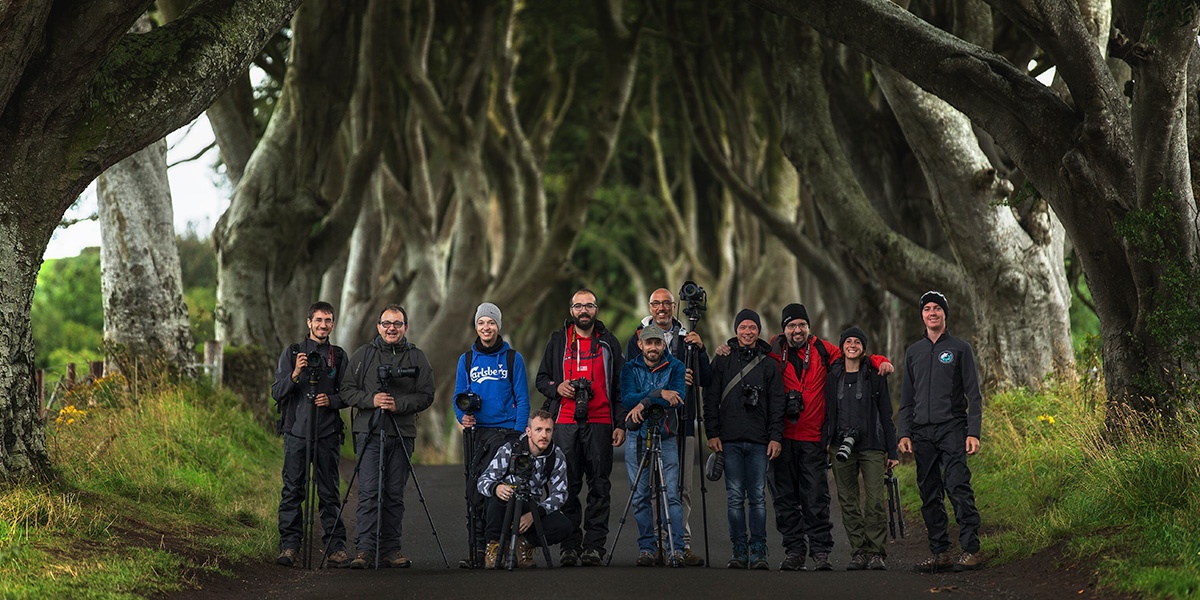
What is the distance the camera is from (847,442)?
10.7 m

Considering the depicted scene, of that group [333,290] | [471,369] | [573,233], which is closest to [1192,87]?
[471,369]

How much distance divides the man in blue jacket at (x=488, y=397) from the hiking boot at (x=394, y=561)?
0.44 metres

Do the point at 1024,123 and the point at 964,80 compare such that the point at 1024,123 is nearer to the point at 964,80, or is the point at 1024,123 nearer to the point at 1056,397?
the point at 964,80

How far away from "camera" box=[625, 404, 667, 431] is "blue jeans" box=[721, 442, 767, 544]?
25.3 inches

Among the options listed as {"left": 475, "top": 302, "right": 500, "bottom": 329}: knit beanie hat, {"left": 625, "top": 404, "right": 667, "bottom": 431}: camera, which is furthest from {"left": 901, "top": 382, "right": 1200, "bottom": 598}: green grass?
{"left": 475, "top": 302, "right": 500, "bottom": 329}: knit beanie hat

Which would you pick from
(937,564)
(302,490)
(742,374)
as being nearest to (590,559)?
(742,374)

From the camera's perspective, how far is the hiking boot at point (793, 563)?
35.0ft

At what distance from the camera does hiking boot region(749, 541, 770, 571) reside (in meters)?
10.7

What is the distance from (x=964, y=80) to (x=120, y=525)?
7.70 m

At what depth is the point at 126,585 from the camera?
8969 mm

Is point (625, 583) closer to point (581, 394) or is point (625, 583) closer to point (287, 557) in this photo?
point (581, 394)

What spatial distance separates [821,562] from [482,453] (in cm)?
271

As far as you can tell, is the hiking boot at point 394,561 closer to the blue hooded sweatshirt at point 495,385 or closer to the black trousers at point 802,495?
the blue hooded sweatshirt at point 495,385

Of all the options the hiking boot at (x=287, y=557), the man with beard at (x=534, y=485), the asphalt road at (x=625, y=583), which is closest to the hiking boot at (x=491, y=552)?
the man with beard at (x=534, y=485)
